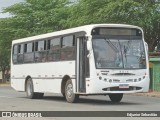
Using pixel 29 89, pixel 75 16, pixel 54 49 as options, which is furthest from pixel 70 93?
pixel 75 16

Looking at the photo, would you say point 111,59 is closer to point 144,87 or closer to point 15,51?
point 144,87

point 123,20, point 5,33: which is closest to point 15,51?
point 123,20

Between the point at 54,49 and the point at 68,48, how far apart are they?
1602 millimetres

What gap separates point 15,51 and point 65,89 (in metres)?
7.34

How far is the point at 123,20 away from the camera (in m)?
40.5

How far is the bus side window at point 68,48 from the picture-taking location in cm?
2215

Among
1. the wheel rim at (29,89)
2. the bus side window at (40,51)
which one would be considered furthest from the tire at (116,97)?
the wheel rim at (29,89)

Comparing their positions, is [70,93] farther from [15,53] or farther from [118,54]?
[15,53]

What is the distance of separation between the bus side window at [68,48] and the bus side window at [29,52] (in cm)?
388

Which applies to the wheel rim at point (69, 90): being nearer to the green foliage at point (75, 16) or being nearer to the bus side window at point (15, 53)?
the bus side window at point (15, 53)

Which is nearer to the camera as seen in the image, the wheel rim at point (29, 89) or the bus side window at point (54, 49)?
the bus side window at point (54, 49)

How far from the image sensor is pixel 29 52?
27031 mm

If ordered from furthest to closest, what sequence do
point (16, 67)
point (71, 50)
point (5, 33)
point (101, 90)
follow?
point (5, 33) < point (16, 67) < point (71, 50) < point (101, 90)

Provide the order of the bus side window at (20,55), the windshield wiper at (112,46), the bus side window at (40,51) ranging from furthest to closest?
the bus side window at (20,55) → the bus side window at (40,51) → the windshield wiper at (112,46)
